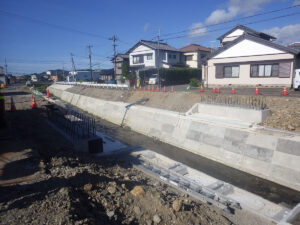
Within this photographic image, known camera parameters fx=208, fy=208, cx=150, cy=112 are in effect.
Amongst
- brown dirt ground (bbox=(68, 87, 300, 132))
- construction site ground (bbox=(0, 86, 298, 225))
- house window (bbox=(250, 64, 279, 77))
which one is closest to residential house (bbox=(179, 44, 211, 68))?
brown dirt ground (bbox=(68, 87, 300, 132))

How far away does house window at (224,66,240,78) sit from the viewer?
932 inches

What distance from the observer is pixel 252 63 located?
22.3m

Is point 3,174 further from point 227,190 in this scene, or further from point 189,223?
point 227,190

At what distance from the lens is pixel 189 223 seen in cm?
547

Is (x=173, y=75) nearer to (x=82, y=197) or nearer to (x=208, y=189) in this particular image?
(x=208, y=189)

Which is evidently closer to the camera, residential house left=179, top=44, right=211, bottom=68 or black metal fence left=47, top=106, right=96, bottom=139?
black metal fence left=47, top=106, right=96, bottom=139

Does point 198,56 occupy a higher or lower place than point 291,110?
higher

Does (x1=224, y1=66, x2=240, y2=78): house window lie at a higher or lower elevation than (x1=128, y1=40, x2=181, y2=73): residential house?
lower

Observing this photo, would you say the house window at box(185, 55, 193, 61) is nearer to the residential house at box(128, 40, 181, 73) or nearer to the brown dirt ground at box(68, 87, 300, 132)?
the residential house at box(128, 40, 181, 73)

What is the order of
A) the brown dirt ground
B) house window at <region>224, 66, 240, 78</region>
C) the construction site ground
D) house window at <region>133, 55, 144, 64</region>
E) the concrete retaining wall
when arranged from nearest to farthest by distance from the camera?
the construction site ground < the concrete retaining wall < the brown dirt ground < house window at <region>224, 66, 240, 78</region> < house window at <region>133, 55, 144, 64</region>

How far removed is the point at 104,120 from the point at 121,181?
56.1 ft

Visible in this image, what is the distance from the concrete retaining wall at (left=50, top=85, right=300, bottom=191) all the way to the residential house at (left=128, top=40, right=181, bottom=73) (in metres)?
24.6

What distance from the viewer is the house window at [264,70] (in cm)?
2099

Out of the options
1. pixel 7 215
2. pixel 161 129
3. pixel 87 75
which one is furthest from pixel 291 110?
pixel 87 75
